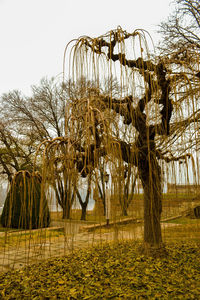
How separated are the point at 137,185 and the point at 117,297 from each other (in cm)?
100

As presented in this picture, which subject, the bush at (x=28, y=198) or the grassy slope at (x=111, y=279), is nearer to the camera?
the bush at (x=28, y=198)

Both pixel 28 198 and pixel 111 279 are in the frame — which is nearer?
pixel 111 279

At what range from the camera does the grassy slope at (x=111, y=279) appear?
2.11m

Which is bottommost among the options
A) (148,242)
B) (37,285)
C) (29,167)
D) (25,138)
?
(37,285)

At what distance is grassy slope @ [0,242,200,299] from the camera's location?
2.11 m

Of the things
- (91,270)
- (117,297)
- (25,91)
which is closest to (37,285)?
(91,270)

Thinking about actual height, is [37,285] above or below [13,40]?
below

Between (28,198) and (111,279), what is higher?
(28,198)

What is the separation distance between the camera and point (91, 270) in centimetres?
280

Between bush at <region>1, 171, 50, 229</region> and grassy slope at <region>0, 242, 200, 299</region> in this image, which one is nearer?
bush at <region>1, 171, 50, 229</region>

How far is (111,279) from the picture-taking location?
246 cm

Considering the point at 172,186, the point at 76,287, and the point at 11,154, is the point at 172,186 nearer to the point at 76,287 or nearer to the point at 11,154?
the point at 76,287

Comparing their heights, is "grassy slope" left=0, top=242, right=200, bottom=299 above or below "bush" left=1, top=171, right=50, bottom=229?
below

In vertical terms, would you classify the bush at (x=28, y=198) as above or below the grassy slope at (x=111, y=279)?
above
